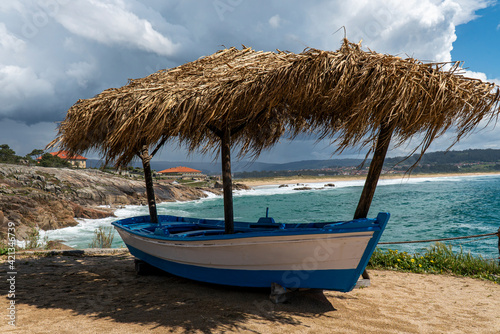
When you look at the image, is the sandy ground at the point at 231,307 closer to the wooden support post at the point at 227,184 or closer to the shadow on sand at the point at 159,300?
the shadow on sand at the point at 159,300

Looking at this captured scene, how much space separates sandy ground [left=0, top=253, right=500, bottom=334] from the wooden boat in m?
0.39

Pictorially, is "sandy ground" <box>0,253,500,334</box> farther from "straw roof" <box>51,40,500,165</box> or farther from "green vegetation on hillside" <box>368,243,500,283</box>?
"straw roof" <box>51,40,500,165</box>

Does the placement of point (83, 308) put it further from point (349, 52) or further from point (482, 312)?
point (482, 312)

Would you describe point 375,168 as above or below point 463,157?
below

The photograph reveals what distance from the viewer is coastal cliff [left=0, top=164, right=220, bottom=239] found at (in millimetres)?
15625

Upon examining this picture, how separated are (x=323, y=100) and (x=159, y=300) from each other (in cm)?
372

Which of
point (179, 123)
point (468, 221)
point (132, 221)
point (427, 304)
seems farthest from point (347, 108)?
point (468, 221)

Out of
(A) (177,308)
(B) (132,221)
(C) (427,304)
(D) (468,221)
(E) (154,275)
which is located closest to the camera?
(A) (177,308)

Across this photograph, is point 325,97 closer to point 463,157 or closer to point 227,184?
point 227,184

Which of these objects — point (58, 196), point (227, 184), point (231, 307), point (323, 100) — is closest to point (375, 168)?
point (323, 100)

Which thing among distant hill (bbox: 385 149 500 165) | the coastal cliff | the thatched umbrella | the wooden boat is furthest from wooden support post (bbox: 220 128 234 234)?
distant hill (bbox: 385 149 500 165)

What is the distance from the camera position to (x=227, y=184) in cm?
540

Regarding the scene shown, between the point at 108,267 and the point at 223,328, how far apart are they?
14.3 feet

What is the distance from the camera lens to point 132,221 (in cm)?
782
